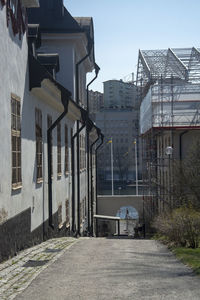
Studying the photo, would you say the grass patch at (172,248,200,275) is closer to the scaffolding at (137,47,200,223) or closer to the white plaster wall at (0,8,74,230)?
the white plaster wall at (0,8,74,230)

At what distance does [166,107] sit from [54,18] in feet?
39.3

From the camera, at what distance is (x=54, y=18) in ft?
74.9

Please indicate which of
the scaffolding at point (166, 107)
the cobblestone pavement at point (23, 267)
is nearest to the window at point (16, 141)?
the cobblestone pavement at point (23, 267)

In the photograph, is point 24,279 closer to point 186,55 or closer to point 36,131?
point 36,131

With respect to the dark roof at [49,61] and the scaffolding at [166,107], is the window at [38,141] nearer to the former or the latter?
the dark roof at [49,61]

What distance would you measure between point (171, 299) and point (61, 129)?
1245cm

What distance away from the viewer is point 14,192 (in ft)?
32.7

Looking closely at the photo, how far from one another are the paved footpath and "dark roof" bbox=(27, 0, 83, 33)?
45.4ft

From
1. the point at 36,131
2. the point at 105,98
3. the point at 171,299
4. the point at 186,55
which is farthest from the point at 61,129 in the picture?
the point at 105,98

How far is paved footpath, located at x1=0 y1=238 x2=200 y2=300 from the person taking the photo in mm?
6344

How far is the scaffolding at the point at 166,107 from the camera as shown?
30.8 meters

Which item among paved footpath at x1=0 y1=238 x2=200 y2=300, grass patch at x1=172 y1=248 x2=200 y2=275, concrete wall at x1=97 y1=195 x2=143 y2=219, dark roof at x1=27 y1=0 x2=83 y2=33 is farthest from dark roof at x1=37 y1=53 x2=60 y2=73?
concrete wall at x1=97 y1=195 x2=143 y2=219

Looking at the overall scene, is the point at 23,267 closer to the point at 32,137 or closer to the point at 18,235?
the point at 18,235

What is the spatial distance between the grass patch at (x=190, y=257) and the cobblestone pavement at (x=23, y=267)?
2.43m
